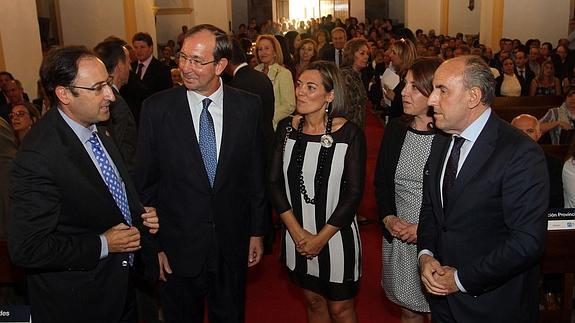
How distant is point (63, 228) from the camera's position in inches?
102

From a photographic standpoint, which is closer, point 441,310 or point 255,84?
point 441,310

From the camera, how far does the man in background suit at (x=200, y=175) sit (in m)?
3.13

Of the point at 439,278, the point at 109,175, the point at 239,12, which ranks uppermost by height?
the point at 239,12

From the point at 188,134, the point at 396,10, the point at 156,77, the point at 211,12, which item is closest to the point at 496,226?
the point at 188,134

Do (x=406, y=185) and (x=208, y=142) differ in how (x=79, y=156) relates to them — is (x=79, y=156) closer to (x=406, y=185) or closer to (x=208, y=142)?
(x=208, y=142)

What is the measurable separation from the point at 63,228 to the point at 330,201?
141 centimetres

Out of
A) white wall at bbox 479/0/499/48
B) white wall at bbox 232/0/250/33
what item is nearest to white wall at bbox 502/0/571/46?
white wall at bbox 479/0/499/48

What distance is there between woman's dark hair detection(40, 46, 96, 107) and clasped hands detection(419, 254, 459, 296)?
1.68 meters

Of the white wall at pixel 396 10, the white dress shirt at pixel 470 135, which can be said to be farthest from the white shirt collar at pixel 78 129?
the white wall at pixel 396 10

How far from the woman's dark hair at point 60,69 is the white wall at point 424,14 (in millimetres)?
20852

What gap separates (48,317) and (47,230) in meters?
0.42

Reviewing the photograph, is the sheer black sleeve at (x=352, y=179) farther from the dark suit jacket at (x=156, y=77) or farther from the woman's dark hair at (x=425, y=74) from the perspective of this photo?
the dark suit jacket at (x=156, y=77)

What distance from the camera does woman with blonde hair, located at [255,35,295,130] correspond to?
632 cm

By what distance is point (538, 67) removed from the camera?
11.3 metres
